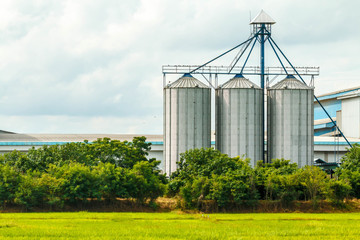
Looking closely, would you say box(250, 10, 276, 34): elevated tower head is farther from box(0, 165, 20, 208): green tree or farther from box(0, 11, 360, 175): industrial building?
box(0, 165, 20, 208): green tree

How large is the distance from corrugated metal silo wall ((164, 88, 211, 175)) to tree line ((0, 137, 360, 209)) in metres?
3.76

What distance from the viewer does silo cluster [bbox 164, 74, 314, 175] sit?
69500 mm

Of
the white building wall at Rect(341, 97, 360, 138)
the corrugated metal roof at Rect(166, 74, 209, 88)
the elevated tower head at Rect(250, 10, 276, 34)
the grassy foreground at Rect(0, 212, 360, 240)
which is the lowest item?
the grassy foreground at Rect(0, 212, 360, 240)

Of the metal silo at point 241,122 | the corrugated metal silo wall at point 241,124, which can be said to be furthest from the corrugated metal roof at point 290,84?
the corrugated metal silo wall at point 241,124

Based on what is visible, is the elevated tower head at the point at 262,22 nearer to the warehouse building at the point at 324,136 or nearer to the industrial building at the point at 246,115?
the industrial building at the point at 246,115

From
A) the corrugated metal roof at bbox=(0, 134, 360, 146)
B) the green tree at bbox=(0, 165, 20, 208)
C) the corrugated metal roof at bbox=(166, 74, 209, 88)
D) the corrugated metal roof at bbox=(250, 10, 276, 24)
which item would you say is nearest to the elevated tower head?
the corrugated metal roof at bbox=(250, 10, 276, 24)

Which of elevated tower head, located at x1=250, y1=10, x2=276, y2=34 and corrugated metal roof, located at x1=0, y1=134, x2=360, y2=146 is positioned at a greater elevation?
elevated tower head, located at x1=250, y1=10, x2=276, y2=34

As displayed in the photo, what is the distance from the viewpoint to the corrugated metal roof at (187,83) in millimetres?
70562

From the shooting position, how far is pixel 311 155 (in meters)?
71.5

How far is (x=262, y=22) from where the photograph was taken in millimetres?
73188

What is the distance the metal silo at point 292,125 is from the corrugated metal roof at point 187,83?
932 cm

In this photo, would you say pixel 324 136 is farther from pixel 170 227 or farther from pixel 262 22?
pixel 170 227

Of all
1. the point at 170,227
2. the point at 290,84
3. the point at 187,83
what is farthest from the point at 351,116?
the point at 170,227

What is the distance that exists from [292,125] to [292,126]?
0.44 ft
